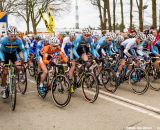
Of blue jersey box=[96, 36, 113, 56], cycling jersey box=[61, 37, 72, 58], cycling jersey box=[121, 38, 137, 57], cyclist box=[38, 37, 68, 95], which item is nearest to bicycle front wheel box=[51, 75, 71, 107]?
cyclist box=[38, 37, 68, 95]

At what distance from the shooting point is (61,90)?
8617mm

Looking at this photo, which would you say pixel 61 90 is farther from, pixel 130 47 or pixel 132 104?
pixel 130 47

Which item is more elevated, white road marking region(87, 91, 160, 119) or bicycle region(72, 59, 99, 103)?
bicycle region(72, 59, 99, 103)

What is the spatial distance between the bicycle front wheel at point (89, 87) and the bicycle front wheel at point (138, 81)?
1.68 m

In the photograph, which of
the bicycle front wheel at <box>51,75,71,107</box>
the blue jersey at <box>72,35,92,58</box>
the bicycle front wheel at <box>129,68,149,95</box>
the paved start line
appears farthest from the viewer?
the blue jersey at <box>72,35,92,58</box>

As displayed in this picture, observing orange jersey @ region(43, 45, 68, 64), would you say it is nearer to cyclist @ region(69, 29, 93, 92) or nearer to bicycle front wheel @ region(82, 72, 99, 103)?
cyclist @ region(69, 29, 93, 92)

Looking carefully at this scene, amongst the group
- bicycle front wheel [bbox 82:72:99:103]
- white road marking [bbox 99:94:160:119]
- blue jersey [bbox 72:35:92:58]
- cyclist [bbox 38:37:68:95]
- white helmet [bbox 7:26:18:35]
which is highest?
white helmet [bbox 7:26:18:35]

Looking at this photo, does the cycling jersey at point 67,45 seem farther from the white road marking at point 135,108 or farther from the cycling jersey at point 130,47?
the white road marking at point 135,108

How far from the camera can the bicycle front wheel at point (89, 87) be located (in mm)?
9047

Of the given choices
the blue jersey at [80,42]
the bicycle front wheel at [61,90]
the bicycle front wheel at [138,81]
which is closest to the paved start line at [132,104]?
the bicycle front wheel at [138,81]

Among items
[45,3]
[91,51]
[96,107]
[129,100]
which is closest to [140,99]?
[129,100]

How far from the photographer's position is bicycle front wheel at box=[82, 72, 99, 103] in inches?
356

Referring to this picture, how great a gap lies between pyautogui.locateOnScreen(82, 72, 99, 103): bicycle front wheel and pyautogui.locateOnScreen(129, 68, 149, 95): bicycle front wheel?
1680mm

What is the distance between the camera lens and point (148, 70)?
36.8ft
